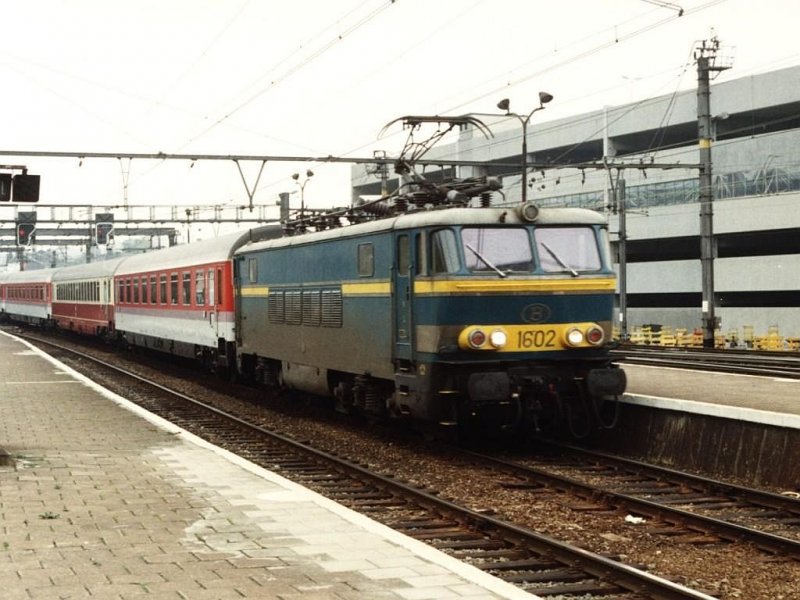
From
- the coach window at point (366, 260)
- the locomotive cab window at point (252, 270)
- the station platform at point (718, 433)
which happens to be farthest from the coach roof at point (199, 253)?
the station platform at point (718, 433)

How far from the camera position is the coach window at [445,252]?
13734mm

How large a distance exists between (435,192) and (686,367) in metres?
10.6

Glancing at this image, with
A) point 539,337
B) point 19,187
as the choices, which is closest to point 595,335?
point 539,337

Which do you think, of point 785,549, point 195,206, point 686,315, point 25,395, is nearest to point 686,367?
point 25,395

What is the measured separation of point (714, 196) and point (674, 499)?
43444 mm

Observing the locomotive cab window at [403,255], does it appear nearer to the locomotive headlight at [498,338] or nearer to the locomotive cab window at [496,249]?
the locomotive cab window at [496,249]

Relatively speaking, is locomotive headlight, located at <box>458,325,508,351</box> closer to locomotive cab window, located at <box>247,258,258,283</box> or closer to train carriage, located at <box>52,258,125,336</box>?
locomotive cab window, located at <box>247,258,258,283</box>

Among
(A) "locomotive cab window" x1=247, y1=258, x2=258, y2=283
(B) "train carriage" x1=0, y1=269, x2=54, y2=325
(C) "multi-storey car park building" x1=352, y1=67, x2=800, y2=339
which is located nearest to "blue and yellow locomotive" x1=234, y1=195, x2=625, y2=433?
(A) "locomotive cab window" x1=247, y1=258, x2=258, y2=283

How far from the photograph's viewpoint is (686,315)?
55125mm

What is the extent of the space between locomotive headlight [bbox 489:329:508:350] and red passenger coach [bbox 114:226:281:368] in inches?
365

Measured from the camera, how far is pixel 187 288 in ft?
90.3

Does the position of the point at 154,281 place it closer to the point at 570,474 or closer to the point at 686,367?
the point at 686,367

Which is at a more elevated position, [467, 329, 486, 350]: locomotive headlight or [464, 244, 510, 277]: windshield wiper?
[464, 244, 510, 277]: windshield wiper

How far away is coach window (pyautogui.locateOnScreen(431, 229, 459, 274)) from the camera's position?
45.1 feet
